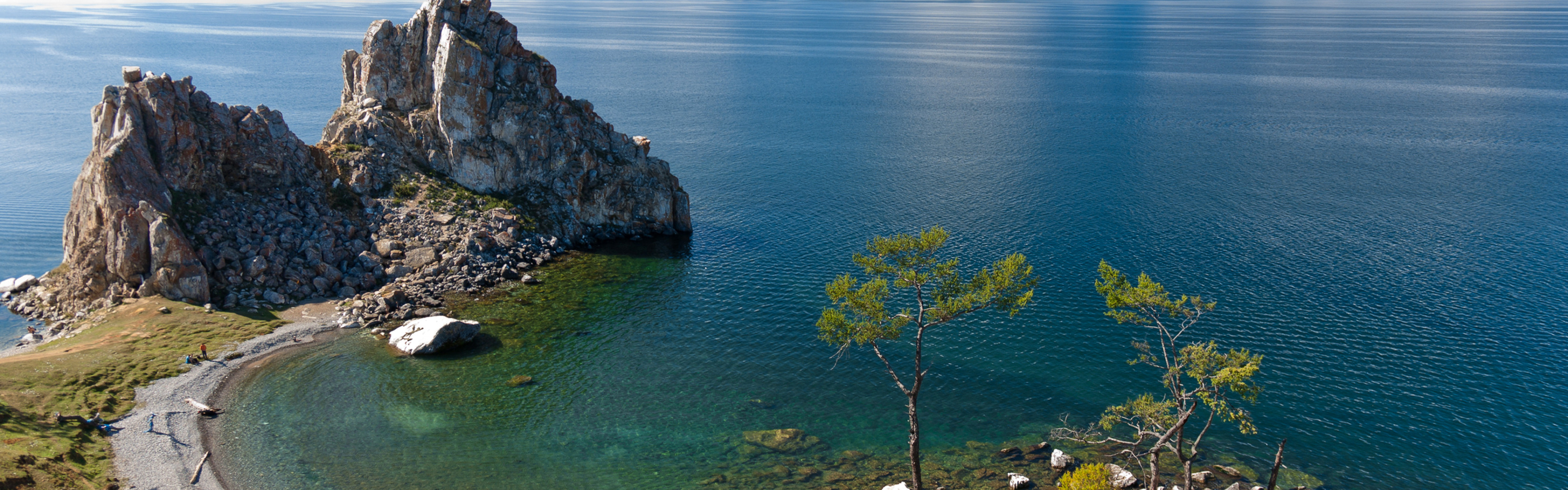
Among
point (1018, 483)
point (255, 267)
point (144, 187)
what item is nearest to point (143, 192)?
point (144, 187)

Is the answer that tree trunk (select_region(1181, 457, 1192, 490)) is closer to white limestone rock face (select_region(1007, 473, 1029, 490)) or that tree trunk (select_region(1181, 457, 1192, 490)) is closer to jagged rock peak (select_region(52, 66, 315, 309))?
white limestone rock face (select_region(1007, 473, 1029, 490))

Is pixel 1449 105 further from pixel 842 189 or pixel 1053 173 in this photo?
pixel 842 189

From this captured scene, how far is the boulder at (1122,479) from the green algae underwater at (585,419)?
115 inches

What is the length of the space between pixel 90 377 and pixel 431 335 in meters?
21.8

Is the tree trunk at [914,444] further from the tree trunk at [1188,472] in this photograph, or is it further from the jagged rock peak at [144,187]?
the jagged rock peak at [144,187]

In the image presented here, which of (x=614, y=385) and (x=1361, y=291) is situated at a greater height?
(x=1361, y=291)

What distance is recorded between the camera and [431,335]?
66125mm

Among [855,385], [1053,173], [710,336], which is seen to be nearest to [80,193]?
[710,336]

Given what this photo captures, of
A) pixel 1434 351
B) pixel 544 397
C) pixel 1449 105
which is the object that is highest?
pixel 1449 105

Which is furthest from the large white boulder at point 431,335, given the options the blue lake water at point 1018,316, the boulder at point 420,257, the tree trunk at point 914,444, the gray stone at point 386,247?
the tree trunk at point 914,444

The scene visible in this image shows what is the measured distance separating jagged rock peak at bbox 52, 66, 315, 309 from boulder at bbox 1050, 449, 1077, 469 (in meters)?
70.3

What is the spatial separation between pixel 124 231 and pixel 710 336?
5040 centimetres

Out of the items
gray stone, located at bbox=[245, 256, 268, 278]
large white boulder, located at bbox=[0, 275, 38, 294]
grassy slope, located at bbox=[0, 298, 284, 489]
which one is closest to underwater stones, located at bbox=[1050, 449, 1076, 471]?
grassy slope, located at bbox=[0, 298, 284, 489]

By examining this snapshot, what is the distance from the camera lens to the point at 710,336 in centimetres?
7088
